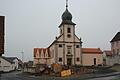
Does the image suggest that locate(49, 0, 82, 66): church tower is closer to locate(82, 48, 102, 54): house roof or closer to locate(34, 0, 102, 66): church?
locate(34, 0, 102, 66): church

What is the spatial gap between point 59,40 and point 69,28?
A: 4581mm

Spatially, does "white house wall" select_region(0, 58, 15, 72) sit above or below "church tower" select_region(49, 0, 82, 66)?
below

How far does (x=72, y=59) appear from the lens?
2943 inches

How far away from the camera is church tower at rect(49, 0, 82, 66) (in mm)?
73812

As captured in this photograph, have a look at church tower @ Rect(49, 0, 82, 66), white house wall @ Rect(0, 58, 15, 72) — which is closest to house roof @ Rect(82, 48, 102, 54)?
church tower @ Rect(49, 0, 82, 66)

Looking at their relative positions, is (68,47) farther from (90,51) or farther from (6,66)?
(6,66)

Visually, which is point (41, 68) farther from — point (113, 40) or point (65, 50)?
point (113, 40)

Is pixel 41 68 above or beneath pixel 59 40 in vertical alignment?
beneath

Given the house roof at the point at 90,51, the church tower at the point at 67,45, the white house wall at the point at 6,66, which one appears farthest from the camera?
the white house wall at the point at 6,66

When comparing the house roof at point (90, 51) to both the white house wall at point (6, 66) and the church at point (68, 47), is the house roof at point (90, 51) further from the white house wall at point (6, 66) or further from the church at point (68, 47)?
the white house wall at point (6, 66)

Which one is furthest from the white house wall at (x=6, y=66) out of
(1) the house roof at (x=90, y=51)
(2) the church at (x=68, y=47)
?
(1) the house roof at (x=90, y=51)

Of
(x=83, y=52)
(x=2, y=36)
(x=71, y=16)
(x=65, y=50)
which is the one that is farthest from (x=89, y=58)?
(x=2, y=36)

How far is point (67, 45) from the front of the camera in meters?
74.9

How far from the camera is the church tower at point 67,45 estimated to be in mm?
73812
